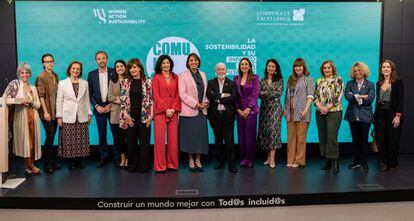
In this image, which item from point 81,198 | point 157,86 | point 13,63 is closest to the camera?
point 81,198

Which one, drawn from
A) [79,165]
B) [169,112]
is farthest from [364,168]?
[79,165]

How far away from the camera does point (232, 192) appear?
4.28 meters

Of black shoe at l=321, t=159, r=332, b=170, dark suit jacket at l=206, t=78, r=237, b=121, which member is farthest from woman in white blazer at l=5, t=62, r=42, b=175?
black shoe at l=321, t=159, r=332, b=170

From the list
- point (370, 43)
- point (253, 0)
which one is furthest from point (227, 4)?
point (370, 43)

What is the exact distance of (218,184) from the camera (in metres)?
4.58

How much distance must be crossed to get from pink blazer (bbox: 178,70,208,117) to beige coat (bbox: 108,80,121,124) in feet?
2.86

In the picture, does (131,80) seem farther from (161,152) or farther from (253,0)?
(253,0)

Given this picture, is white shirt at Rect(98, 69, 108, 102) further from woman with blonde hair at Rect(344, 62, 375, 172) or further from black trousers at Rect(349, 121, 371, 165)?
black trousers at Rect(349, 121, 371, 165)

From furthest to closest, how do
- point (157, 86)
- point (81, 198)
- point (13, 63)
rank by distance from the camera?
1. point (13, 63)
2. point (157, 86)
3. point (81, 198)

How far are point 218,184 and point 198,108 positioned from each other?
3.53ft

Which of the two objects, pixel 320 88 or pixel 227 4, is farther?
pixel 227 4

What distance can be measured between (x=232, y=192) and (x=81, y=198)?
1599 millimetres

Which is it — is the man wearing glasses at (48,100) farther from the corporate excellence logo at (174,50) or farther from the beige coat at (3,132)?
the corporate excellence logo at (174,50)

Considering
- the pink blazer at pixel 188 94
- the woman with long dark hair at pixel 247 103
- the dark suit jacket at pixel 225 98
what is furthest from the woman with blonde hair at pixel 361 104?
the pink blazer at pixel 188 94
